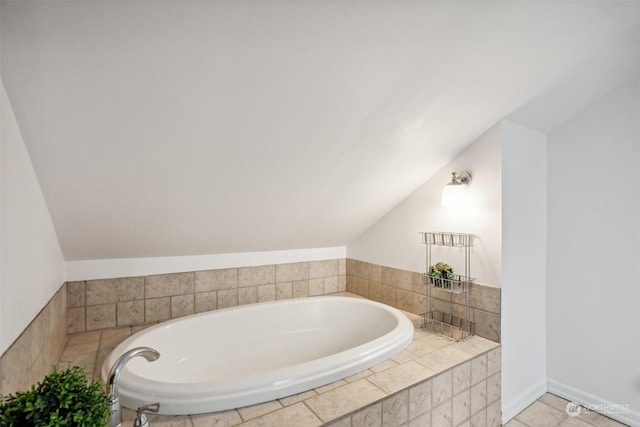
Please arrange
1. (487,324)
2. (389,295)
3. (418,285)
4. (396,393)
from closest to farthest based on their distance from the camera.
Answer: (396,393) → (487,324) → (418,285) → (389,295)

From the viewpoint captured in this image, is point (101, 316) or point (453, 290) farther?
point (101, 316)

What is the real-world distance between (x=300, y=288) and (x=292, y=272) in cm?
17

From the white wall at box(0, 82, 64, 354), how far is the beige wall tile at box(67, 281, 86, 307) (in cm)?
57

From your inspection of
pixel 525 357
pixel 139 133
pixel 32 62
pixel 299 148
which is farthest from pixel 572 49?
pixel 32 62

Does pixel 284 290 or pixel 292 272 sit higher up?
pixel 292 272

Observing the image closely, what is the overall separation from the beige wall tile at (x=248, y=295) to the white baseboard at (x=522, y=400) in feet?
6.18

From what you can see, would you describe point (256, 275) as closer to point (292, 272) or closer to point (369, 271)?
point (292, 272)

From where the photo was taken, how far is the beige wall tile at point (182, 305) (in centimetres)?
246

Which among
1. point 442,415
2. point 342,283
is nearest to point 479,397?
point 442,415

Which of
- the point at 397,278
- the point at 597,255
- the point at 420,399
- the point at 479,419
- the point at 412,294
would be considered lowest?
the point at 479,419

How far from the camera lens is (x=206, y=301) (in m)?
2.57

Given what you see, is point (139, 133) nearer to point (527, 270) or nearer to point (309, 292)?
point (309, 292)

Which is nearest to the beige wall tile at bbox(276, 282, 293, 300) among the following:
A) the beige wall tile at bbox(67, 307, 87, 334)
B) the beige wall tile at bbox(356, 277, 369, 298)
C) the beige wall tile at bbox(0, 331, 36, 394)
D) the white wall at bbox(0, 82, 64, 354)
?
the beige wall tile at bbox(356, 277, 369, 298)

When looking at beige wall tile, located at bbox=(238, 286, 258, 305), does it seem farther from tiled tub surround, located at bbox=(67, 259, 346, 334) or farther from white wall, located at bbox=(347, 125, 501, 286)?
white wall, located at bbox=(347, 125, 501, 286)
